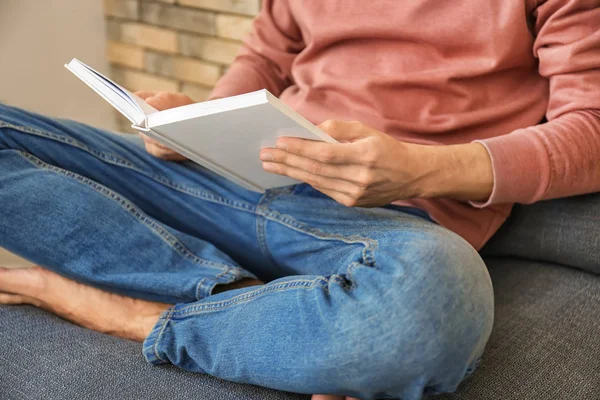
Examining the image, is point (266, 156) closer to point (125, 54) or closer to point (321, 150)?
A: point (321, 150)

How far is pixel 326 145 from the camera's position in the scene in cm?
74

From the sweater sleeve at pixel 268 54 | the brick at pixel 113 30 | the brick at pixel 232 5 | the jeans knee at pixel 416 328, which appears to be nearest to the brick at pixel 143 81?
the brick at pixel 113 30

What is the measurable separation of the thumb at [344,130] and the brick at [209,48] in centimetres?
111

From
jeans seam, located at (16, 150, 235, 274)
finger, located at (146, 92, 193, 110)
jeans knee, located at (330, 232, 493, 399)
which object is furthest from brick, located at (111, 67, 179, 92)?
jeans knee, located at (330, 232, 493, 399)

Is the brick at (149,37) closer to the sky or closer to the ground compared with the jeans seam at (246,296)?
closer to the sky

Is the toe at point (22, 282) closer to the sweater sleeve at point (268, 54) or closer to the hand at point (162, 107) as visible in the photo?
the hand at point (162, 107)

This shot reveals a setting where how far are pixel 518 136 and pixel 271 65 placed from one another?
1.72 ft

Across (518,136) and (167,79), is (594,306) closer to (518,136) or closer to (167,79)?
(518,136)

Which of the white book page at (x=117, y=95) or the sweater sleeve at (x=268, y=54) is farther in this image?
the sweater sleeve at (x=268, y=54)

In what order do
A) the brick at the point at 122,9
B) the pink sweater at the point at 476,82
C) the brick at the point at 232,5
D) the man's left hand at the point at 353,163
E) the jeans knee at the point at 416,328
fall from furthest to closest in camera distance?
the brick at the point at 122,9, the brick at the point at 232,5, the pink sweater at the point at 476,82, the man's left hand at the point at 353,163, the jeans knee at the point at 416,328

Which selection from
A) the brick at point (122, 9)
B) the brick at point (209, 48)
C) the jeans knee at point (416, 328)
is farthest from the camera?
the brick at point (122, 9)

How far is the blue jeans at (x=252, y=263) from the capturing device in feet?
2.16

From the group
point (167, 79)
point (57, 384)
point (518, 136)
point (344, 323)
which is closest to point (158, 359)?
point (57, 384)

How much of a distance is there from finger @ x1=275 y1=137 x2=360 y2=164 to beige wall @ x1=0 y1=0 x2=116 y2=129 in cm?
157
